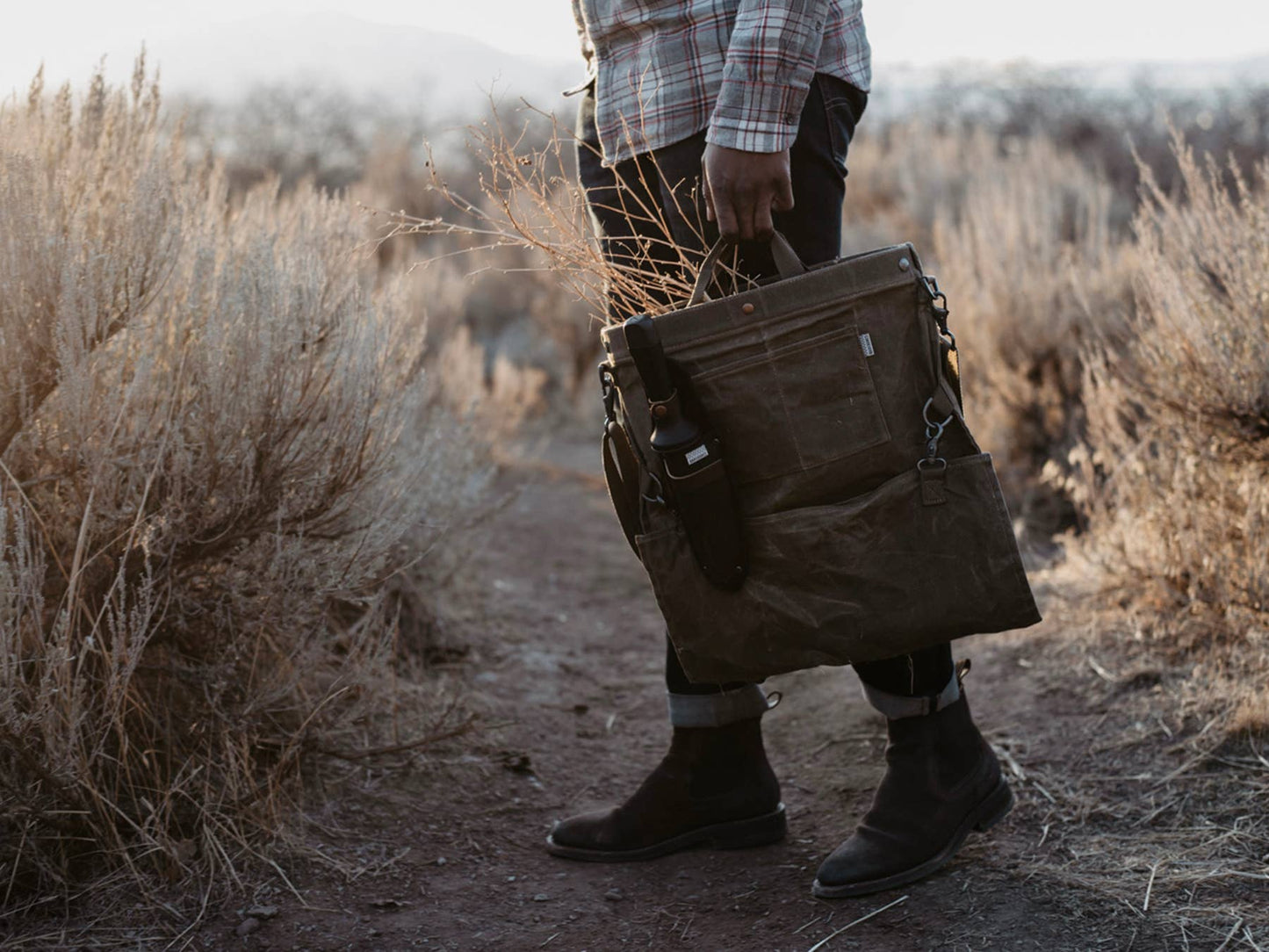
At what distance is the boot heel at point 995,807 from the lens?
81.3 inches

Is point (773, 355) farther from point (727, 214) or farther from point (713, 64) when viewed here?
point (713, 64)

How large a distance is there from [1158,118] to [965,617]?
15.2 meters

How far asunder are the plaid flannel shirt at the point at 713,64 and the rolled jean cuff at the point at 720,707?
107 cm

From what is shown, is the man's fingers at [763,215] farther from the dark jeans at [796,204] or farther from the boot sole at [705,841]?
the boot sole at [705,841]

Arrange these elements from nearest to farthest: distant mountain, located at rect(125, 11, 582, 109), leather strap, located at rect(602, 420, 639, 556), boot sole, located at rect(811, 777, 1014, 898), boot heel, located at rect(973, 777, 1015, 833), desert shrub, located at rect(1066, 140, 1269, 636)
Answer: leather strap, located at rect(602, 420, 639, 556) → boot sole, located at rect(811, 777, 1014, 898) → boot heel, located at rect(973, 777, 1015, 833) → desert shrub, located at rect(1066, 140, 1269, 636) → distant mountain, located at rect(125, 11, 582, 109)

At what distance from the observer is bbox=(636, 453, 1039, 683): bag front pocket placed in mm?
1691

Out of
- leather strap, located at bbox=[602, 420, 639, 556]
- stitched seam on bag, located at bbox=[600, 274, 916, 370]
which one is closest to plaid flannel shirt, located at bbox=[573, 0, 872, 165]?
stitched seam on bag, located at bbox=[600, 274, 916, 370]

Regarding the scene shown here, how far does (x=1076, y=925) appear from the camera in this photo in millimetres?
1760

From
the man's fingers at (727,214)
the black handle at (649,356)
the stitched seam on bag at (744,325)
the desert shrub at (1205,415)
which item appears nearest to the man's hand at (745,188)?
the man's fingers at (727,214)

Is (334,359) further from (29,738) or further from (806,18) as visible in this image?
(806,18)

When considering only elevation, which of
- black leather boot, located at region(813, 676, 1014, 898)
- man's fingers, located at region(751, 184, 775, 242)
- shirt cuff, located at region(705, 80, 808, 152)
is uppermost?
shirt cuff, located at region(705, 80, 808, 152)

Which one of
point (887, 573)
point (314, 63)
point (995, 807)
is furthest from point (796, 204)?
point (314, 63)

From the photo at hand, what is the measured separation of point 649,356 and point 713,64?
57 centimetres

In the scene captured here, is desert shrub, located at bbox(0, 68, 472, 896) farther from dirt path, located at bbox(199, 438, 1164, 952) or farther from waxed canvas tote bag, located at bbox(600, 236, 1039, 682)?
waxed canvas tote bag, located at bbox(600, 236, 1039, 682)
